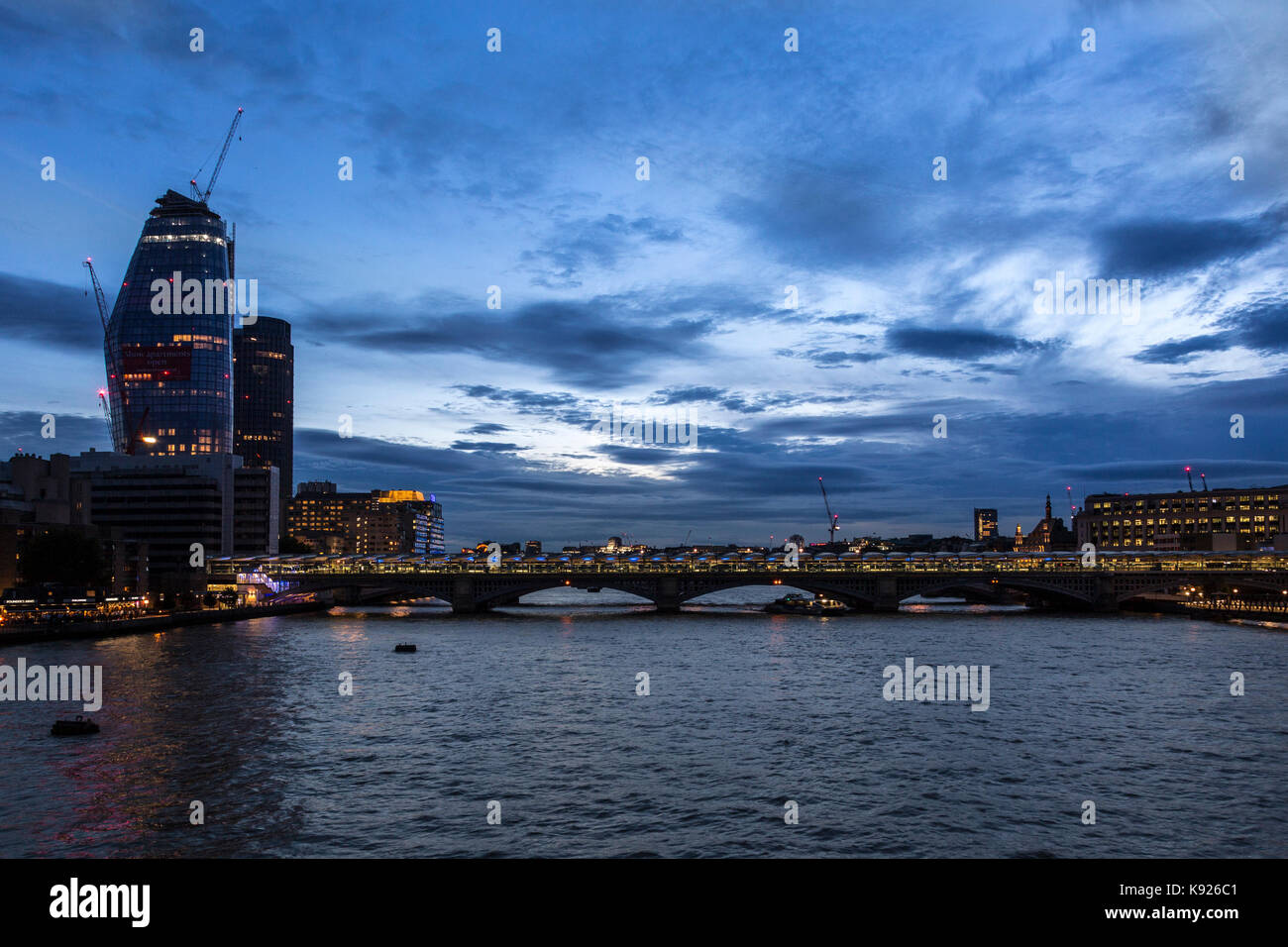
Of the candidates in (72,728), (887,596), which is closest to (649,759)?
(72,728)

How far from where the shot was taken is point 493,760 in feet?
145

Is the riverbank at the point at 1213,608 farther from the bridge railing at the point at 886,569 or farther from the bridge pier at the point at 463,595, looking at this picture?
the bridge pier at the point at 463,595

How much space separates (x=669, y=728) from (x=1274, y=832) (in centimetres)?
2923

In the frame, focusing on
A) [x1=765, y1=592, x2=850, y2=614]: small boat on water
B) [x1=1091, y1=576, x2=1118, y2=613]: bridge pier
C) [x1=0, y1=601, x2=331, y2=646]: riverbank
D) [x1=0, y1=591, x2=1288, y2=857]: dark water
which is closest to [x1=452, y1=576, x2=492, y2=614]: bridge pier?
[x1=0, y1=601, x2=331, y2=646]: riverbank

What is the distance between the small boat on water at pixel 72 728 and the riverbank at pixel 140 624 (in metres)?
55.3

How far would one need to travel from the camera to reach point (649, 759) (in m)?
44.5

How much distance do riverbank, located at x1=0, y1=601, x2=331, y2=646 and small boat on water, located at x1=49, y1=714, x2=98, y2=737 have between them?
55.3 metres

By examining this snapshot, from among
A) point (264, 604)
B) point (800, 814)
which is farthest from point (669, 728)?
point (264, 604)

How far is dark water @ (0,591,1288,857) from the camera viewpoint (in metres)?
32.7

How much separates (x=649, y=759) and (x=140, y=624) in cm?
9705

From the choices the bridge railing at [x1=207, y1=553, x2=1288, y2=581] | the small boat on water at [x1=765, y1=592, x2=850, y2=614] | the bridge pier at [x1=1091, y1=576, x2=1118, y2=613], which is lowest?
the small boat on water at [x1=765, y1=592, x2=850, y2=614]

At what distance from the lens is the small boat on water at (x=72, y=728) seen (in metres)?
49.7

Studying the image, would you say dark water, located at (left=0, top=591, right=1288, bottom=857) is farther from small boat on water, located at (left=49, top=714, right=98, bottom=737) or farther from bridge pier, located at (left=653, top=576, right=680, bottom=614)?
bridge pier, located at (left=653, top=576, right=680, bottom=614)
